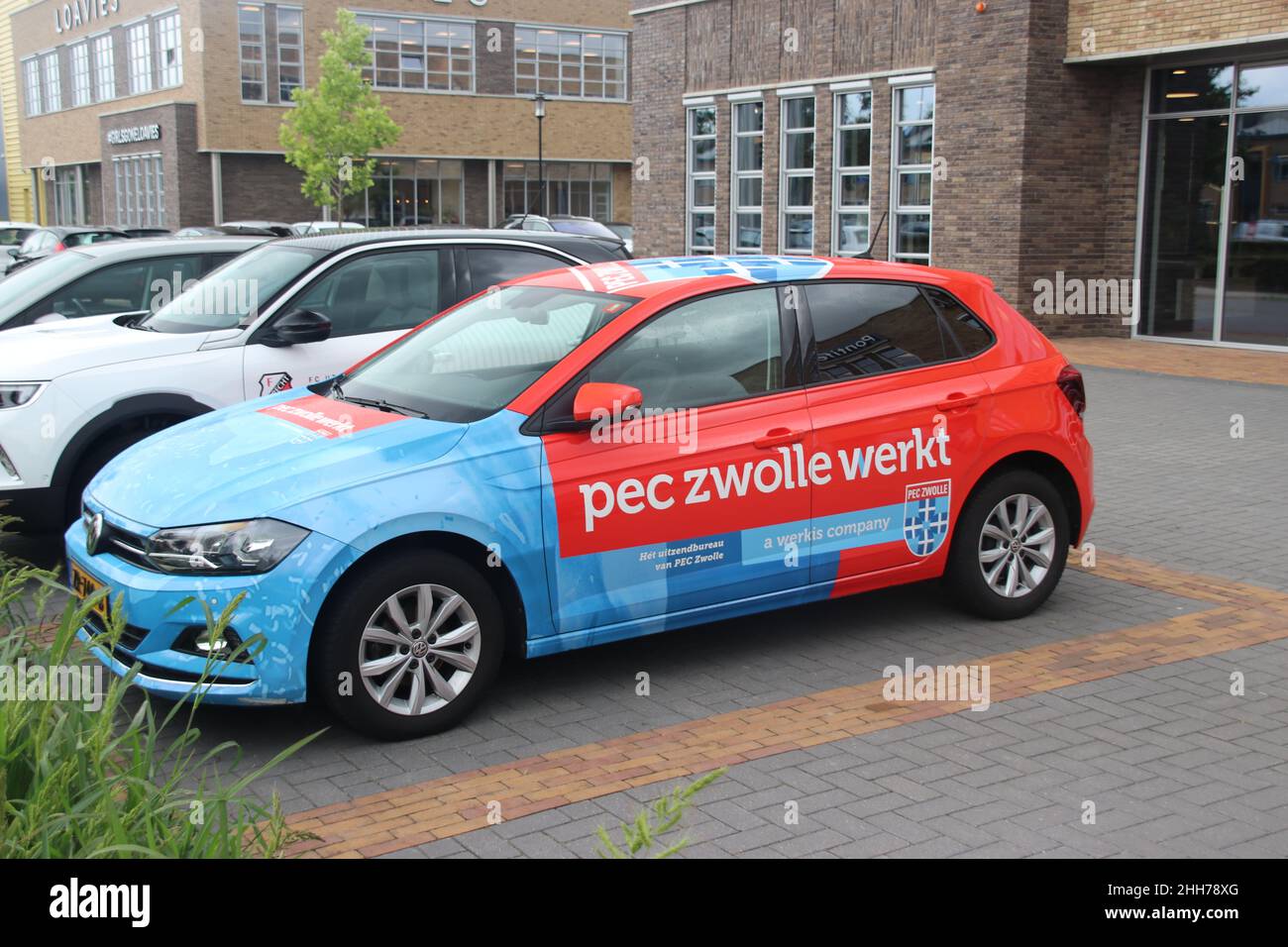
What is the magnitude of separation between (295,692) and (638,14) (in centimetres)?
2506

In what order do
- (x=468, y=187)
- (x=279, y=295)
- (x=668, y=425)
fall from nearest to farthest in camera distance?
(x=668, y=425)
(x=279, y=295)
(x=468, y=187)

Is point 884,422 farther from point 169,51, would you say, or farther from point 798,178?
point 169,51

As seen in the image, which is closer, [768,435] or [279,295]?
[768,435]

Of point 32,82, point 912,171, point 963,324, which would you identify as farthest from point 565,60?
point 963,324

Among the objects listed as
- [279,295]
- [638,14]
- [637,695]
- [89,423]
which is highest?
[638,14]

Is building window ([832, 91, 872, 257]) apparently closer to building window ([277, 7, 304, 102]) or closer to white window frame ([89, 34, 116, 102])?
building window ([277, 7, 304, 102])

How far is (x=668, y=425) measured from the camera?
223 inches

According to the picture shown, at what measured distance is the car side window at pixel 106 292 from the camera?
31.4 feet

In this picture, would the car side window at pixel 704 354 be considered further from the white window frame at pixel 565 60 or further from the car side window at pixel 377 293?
the white window frame at pixel 565 60

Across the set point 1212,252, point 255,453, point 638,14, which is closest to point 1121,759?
point 255,453

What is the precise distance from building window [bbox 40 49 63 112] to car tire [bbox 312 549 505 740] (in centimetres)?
6167

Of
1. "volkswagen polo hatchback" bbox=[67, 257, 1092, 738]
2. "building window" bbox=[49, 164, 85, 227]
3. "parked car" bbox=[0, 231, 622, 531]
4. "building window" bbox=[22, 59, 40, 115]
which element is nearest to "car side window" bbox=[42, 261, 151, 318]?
"parked car" bbox=[0, 231, 622, 531]
